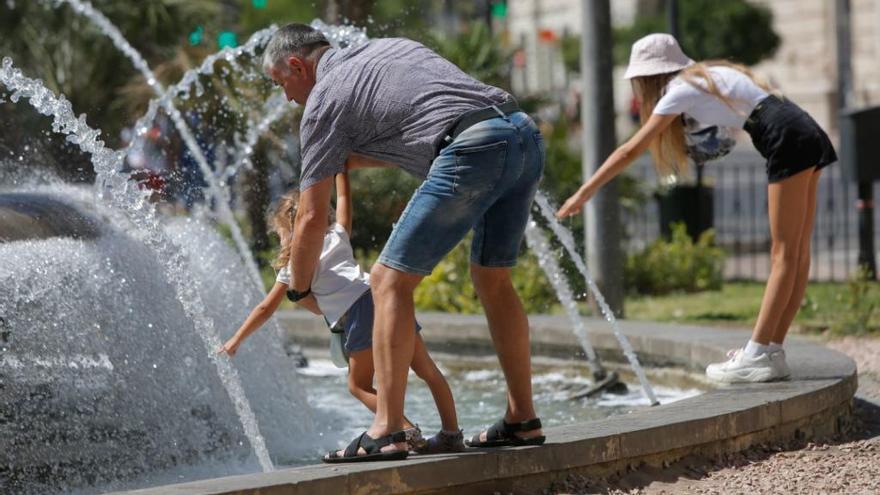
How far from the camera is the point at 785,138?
562 cm

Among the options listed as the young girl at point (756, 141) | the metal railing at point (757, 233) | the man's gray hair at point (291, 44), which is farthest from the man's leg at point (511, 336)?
the metal railing at point (757, 233)

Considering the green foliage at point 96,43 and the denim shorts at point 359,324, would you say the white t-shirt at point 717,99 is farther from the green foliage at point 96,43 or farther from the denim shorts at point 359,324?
the green foliage at point 96,43

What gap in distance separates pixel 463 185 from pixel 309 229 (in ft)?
1.48

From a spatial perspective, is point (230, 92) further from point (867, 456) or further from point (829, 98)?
point (829, 98)

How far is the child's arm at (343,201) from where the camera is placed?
4.88 m

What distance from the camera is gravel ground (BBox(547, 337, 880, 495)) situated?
464cm

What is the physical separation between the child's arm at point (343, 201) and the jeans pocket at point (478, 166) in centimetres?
69

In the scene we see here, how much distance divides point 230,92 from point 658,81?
663cm

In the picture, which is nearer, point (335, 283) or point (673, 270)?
point (335, 283)

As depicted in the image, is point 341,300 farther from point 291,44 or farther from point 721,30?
point 721,30

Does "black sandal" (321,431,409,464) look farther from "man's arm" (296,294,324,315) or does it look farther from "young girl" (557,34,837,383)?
"young girl" (557,34,837,383)

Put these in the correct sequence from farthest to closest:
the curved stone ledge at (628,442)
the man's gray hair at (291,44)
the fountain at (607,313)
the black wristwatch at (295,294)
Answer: the fountain at (607,313) → the black wristwatch at (295,294) → the man's gray hair at (291,44) → the curved stone ledge at (628,442)

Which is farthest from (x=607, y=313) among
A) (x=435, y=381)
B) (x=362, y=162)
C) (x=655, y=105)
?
(x=362, y=162)

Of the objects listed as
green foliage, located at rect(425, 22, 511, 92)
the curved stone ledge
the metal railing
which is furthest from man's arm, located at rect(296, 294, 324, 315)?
green foliage, located at rect(425, 22, 511, 92)
